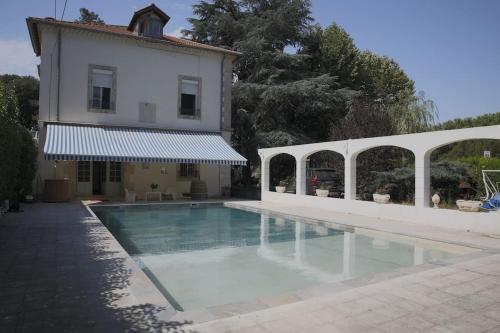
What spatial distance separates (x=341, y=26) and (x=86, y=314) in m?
43.9

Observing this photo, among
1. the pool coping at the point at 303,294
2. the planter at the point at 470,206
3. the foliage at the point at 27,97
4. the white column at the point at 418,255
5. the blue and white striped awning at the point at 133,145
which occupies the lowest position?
the white column at the point at 418,255

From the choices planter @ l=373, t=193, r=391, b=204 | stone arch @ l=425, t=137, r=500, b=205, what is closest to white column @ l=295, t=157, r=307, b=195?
planter @ l=373, t=193, r=391, b=204

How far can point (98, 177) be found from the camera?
28.8 m

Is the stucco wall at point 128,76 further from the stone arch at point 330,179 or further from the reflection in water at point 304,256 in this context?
the reflection in water at point 304,256

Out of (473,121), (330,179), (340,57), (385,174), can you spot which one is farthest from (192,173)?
(473,121)

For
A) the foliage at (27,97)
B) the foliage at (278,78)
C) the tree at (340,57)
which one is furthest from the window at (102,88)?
the foliage at (27,97)

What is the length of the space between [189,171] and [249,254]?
59.1 feet

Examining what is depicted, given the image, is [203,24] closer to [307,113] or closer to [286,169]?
[307,113]

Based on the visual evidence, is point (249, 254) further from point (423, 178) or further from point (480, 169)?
point (480, 169)

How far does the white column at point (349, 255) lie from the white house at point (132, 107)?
1210 cm

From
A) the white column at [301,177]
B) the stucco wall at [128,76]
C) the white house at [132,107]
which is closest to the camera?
the white house at [132,107]

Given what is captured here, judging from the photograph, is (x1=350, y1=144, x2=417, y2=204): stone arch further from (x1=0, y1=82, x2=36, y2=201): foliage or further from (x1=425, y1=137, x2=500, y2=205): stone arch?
(x1=0, y1=82, x2=36, y2=201): foliage

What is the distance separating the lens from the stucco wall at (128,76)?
82.6ft

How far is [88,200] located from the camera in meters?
25.7
